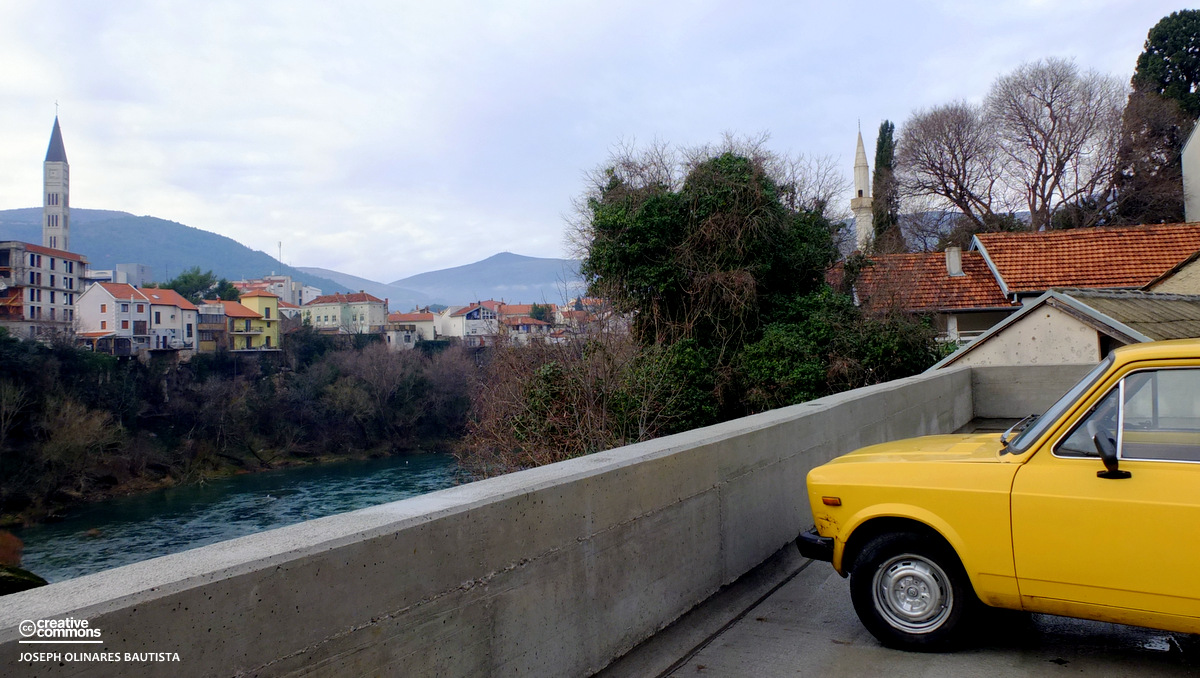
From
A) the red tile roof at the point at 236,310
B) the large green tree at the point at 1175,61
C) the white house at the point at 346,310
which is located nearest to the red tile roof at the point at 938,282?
the large green tree at the point at 1175,61

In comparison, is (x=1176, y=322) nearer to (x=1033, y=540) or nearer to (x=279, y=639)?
(x=1033, y=540)

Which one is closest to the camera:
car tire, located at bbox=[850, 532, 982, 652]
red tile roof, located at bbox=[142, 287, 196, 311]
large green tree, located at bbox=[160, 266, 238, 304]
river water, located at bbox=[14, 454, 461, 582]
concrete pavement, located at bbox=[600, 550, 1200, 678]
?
concrete pavement, located at bbox=[600, 550, 1200, 678]

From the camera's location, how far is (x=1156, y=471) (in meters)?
3.77

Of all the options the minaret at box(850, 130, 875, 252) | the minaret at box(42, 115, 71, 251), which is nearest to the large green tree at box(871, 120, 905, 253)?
the minaret at box(850, 130, 875, 252)

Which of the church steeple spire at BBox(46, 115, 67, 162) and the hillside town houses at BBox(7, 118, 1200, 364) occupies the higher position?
the church steeple spire at BBox(46, 115, 67, 162)

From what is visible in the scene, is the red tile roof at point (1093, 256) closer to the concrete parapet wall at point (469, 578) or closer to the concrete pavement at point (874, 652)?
the concrete parapet wall at point (469, 578)

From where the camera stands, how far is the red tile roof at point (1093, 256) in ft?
90.8

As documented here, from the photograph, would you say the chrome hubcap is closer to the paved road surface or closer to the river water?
the paved road surface

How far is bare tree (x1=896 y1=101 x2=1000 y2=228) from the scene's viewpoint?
5516 centimetres

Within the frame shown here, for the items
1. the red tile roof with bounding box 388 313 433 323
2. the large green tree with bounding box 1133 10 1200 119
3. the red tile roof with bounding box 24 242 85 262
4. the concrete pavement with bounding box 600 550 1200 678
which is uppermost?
the large green tree with bounding box 1133 10 1200 119

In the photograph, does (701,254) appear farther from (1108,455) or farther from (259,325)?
(259,325)

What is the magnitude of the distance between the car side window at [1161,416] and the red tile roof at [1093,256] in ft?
88.9

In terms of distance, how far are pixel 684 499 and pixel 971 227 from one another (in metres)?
54.2

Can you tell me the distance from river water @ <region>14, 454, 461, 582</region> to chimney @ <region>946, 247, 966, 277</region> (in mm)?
22632
